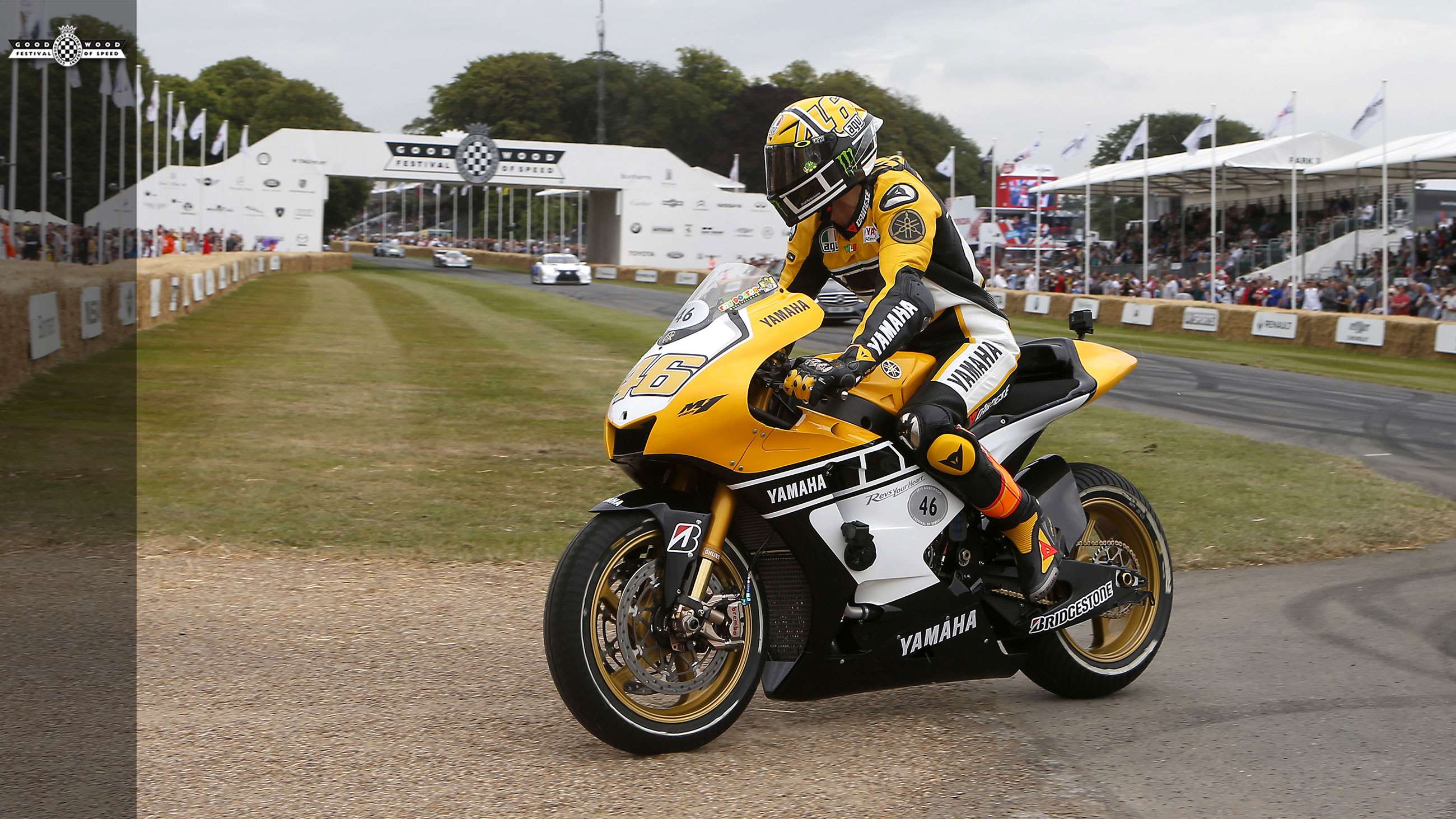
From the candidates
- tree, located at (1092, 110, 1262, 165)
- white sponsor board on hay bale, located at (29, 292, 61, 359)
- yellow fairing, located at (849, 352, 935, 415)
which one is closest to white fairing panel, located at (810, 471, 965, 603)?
yellow fairing, located at (849, 352, 935, 415)

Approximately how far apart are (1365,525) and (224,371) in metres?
13.7

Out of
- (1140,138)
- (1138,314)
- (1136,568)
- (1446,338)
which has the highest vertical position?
(1140,138)

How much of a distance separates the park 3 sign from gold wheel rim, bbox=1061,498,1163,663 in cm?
3025

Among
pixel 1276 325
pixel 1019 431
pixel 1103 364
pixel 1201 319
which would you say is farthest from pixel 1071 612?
pixel 1201 319

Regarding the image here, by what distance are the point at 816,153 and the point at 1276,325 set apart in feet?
96.2

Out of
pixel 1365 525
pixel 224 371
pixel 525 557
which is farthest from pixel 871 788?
pixel 224 371

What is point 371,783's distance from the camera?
3752 millimetres

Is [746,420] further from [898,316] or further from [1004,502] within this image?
[1004,502]

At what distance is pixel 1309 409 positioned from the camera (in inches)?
634

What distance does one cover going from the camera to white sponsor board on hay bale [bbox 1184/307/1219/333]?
1289 inches

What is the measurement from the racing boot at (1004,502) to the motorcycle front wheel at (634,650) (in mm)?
783

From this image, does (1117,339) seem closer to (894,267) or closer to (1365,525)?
(1365,525)

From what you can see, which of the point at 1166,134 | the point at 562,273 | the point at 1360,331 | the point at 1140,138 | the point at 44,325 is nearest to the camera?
the point at 44,325

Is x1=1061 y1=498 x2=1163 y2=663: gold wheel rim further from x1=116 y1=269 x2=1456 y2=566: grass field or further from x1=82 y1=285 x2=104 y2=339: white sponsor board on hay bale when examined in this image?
x1=82 y1=285 x2=104 y2=339: white sponsor board on hay bale
